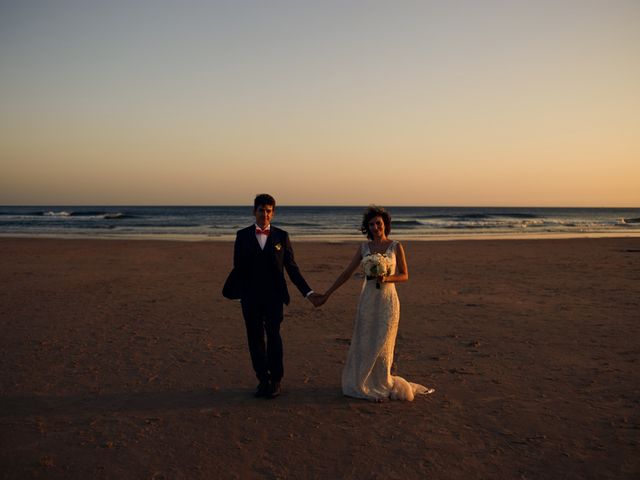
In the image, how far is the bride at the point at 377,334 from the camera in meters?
5.23

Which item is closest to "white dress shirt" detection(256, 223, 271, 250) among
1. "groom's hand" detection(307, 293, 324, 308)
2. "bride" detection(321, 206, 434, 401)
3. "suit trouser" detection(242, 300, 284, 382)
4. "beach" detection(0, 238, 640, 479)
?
"suit trouser" detection(242, 300, 284, 382)

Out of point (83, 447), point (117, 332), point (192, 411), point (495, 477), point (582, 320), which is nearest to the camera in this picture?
point (495, 477)

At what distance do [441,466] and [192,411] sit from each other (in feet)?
7.48

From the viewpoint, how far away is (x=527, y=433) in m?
4.42

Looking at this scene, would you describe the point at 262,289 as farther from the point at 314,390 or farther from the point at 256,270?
the point at 314,390

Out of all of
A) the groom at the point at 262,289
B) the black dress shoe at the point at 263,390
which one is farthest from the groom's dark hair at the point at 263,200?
the black dress shoe at the point at 263,390

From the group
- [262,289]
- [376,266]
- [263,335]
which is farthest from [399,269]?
[263,335]

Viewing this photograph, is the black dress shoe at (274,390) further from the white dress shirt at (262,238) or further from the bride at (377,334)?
the white dress shirt at (262,238)

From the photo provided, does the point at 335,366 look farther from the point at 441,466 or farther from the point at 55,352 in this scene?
the point at 55,352

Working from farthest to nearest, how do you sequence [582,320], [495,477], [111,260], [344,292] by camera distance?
[111,260] → [344,292] → [582,320] → [495,477]

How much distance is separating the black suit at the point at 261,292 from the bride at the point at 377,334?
0.76 metres

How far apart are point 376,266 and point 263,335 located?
1295 mm

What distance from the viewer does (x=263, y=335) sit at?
17.3 feet

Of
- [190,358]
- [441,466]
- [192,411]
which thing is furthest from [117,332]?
[441,466]
